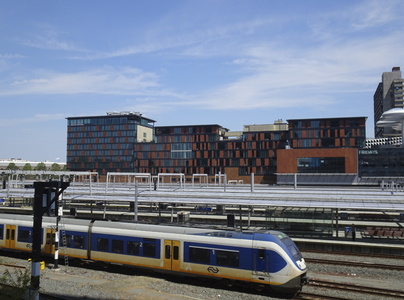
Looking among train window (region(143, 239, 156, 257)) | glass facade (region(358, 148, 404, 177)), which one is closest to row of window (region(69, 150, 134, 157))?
glass facade (region(358, 148, 404, 177))

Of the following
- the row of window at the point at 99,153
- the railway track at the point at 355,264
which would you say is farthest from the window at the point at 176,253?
the row of window at the point at 99,153

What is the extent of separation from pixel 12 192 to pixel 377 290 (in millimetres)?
43449

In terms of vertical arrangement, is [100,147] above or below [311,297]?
above

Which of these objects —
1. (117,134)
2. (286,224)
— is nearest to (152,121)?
(117,134)

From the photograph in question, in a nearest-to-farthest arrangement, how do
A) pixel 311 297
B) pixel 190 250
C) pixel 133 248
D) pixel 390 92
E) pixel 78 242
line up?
pixel 311 297 → pixel 190 250 → pixel 133 248 → pixel 78 242 → pixel 390 92

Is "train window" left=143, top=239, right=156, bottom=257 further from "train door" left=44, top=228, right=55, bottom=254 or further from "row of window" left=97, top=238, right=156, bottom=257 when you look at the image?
"train door" left=44, top=228, right=55, bottom=254

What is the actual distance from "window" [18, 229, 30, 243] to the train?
0.33 ft

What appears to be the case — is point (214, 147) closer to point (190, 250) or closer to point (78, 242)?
point (78, 242)

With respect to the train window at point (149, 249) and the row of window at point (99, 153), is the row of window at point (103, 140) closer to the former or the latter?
the row of window at point (99, 153)

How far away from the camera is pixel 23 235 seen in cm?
2298

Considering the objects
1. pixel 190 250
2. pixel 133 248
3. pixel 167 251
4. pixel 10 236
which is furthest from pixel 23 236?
pixel 190 250

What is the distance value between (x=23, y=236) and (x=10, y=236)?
4.40ft

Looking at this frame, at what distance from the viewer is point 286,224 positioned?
32531mm

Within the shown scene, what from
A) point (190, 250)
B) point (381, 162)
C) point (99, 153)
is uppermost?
point (99, 153)
